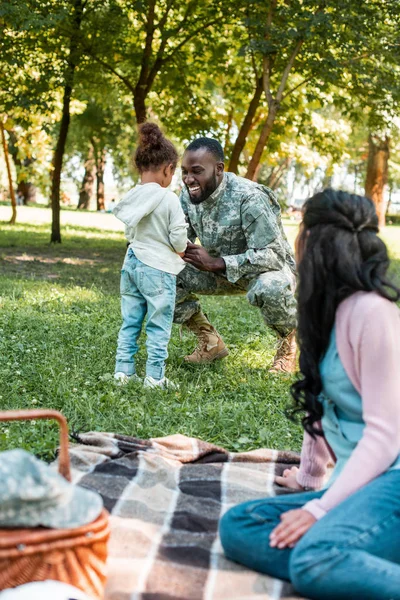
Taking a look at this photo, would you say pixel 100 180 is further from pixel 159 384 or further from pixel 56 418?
pixel 56 418

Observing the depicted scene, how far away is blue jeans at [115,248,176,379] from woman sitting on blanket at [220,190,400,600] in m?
2.30

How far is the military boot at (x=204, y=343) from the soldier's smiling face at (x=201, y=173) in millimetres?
924

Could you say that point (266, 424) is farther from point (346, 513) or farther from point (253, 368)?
point (346, 513)

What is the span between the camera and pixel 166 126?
1277cm

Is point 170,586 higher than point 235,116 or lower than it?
lower

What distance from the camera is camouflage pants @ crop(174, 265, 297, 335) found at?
A: 17.2 feet

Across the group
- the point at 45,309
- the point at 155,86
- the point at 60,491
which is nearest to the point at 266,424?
the point at 60,491

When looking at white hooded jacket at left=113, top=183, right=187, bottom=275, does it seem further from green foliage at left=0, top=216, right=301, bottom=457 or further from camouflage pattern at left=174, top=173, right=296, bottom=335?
green foliage at left=0, top=216, right=301, bottom=457

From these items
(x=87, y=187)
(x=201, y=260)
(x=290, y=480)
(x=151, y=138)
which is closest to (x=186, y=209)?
(x=201, y=260)

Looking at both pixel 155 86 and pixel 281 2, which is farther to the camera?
pixel 155 86

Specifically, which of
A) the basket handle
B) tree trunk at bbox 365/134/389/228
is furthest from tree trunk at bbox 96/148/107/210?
the basket handle

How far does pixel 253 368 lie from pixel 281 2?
20.1ft

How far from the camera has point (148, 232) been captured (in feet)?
16.3

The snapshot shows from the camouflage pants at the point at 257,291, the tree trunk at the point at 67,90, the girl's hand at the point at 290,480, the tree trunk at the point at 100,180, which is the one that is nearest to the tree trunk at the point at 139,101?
the tree trunk at the point at 67,90
